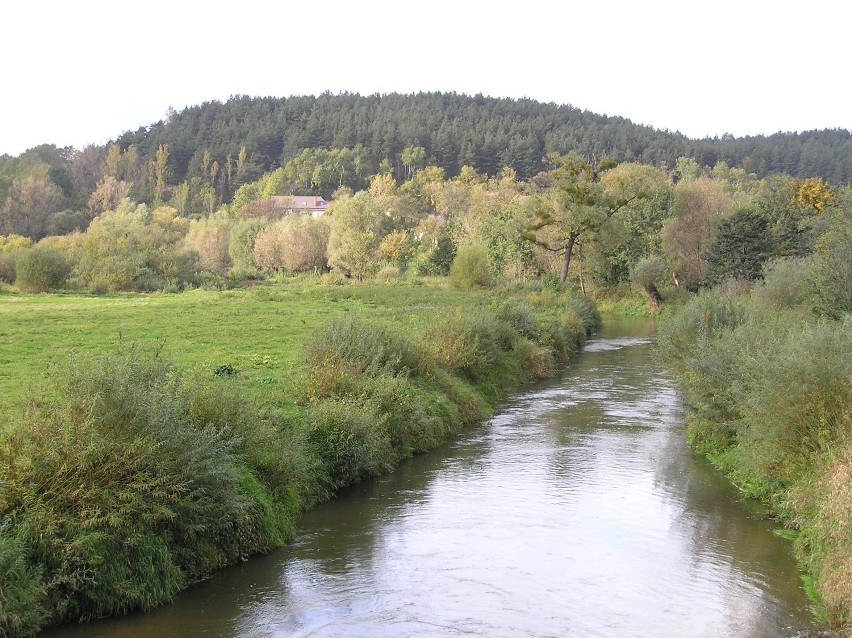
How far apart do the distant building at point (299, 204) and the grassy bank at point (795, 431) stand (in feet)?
352

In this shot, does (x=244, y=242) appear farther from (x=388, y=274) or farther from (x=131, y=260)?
(x=131, y=260)

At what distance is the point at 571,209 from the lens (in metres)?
67.2

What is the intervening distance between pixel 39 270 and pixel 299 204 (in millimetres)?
94361

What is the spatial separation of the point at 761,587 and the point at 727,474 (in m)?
7.23

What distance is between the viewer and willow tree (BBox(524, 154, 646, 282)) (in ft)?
221

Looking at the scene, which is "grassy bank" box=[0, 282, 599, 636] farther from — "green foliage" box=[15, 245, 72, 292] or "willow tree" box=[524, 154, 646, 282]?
A: "willow tree" box=[524, 154, 646, 282]

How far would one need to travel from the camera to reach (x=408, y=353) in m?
25.0

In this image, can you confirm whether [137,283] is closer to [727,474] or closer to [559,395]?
[559,395]

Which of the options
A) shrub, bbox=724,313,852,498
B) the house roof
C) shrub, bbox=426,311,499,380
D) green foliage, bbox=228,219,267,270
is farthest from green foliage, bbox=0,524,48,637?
the house roof

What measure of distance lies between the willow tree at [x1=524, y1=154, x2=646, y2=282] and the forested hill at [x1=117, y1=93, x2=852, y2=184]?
9064cm

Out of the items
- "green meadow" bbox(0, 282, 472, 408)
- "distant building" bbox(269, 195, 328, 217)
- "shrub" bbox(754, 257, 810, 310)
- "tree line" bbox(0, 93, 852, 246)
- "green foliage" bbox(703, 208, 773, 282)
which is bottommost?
"green meadow" bbox(0, 282, 472, 408)

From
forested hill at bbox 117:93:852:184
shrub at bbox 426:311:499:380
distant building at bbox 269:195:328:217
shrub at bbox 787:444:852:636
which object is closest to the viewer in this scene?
shrub at bbox 787:444:852:636

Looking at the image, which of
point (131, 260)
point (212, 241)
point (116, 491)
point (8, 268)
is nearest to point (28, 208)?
point (212, 241)

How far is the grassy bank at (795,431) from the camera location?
12.5 metres
